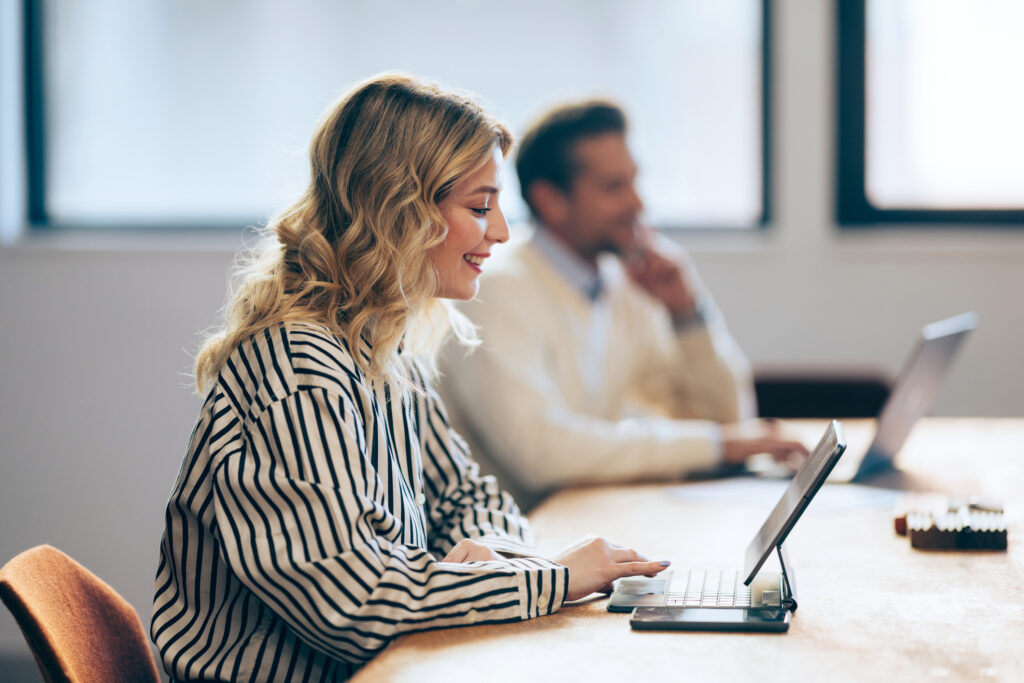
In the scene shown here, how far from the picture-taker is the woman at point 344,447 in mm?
1054

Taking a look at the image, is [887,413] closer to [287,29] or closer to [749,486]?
[749,486]

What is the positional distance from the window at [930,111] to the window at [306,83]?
281 mm

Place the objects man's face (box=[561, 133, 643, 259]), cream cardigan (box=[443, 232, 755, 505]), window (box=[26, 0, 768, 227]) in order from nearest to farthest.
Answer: cream cardigan (box=[443, 232, 755, 505])
man's face (box=[561, 133, 643, 259])
window (box=[26, 0, 768, 227])

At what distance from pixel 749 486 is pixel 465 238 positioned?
0.83m

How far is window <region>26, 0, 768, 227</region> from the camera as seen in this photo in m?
3.31

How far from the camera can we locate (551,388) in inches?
82.1


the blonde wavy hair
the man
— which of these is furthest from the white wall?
the blonde wavy hair

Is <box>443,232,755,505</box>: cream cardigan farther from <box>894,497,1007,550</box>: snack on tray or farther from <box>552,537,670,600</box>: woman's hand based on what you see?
<box>552,537,670,600</box>: woman's hand

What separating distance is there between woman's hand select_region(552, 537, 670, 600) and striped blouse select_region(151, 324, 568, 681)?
30 mm

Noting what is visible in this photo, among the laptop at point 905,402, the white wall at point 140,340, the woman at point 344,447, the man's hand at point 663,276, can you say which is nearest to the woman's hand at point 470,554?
the woman at point 344,447

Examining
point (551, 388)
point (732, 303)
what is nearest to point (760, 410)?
point (732, 303)

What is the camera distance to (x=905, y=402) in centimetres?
187

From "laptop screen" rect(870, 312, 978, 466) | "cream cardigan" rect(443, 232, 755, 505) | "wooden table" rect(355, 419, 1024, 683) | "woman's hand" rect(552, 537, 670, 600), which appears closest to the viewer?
"wooden table" rect(355, 419, 1024, 683)

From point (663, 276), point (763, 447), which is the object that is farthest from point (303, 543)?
point (663, 276)
